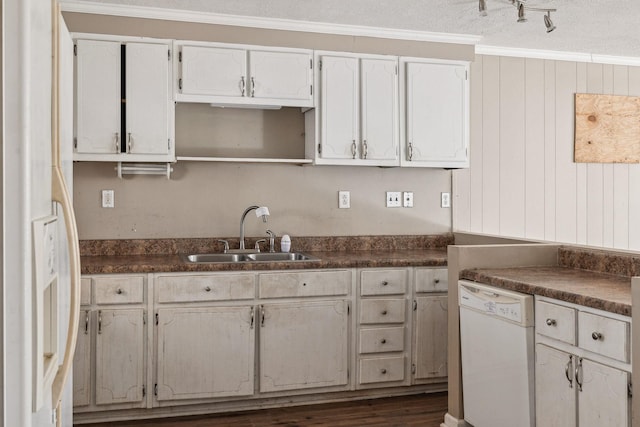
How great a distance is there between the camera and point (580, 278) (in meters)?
2.66

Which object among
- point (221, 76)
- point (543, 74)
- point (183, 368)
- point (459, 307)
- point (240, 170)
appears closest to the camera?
point (459, 307)

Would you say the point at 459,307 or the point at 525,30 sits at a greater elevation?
the point at 525,30

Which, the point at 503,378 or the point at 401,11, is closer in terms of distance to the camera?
the point at 503,378

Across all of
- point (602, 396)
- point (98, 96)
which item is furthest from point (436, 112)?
point (602, 396)

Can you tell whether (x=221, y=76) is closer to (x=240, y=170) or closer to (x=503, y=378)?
(x=240, y=170)

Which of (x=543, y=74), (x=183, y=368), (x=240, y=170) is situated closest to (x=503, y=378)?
(x=183, y=368)

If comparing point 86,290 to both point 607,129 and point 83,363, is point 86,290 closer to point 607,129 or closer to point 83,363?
point 83,363

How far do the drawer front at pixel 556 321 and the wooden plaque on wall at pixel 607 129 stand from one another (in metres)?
2.77

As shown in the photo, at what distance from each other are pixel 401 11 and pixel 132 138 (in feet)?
5.80

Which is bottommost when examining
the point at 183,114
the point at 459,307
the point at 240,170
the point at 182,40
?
the point at 459,307

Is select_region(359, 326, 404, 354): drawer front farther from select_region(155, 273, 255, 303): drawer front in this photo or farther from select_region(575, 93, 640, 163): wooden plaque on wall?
select_region(575, 93, 640, 163): wooden plaque on wall

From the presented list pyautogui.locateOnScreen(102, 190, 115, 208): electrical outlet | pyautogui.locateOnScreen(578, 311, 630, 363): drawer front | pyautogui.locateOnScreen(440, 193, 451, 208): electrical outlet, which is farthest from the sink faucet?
pyautogui.locateOnScreen(578, 311, 630, 363): drawer front

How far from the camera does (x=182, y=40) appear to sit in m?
3.65

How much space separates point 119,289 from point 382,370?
1562 mm
